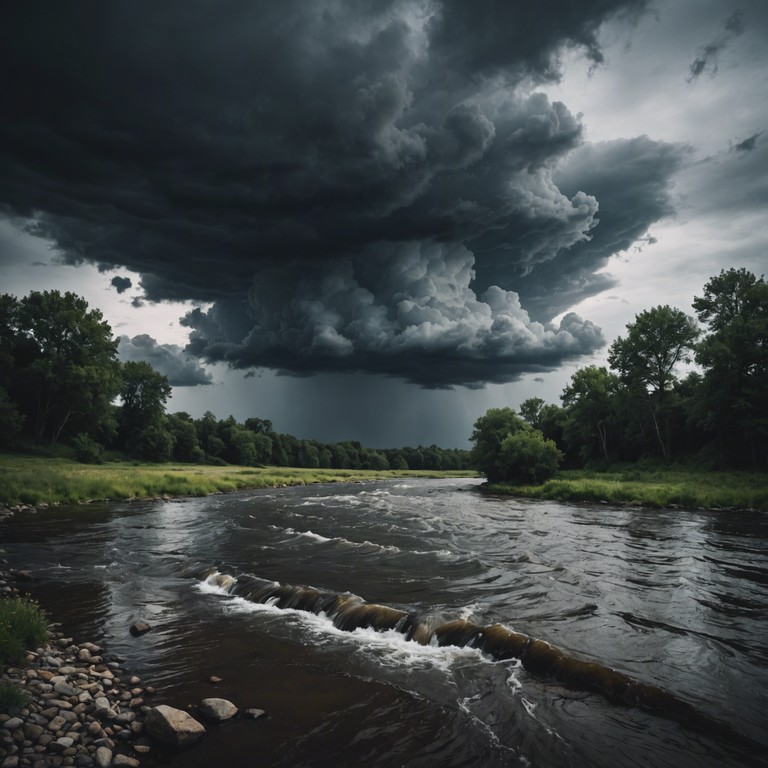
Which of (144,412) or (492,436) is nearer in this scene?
(492,436)

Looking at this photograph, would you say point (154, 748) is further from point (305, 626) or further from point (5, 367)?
point (5, 367)

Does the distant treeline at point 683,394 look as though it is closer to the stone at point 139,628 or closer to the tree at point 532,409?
the tree at point 532,409

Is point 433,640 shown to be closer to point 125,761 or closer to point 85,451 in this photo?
point 125,761

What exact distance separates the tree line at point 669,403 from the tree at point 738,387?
96 mm

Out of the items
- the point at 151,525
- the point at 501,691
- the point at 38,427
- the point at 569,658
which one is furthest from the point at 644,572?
the point at 38,427

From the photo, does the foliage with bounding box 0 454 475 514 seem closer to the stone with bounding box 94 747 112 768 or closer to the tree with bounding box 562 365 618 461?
the stone with bounding box 94 747 112 768

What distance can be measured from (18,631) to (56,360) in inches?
2913

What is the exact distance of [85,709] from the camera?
700cm

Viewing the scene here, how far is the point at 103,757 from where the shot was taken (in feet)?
19.4

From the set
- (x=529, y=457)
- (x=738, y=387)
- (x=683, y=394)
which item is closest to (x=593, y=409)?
(x=683, y=394)

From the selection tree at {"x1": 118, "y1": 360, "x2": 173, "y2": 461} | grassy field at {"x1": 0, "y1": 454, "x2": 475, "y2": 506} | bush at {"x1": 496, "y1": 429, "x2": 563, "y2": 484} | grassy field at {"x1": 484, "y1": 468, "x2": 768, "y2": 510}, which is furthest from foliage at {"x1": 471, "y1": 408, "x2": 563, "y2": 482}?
tree at {"x1": 118, "y1": 360, "x2": 173, "y2": 461}

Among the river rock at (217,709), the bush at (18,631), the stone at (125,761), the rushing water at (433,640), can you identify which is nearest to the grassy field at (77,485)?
the rushing water at (433,640)

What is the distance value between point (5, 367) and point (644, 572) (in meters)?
84.2

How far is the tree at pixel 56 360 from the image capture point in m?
67.3
